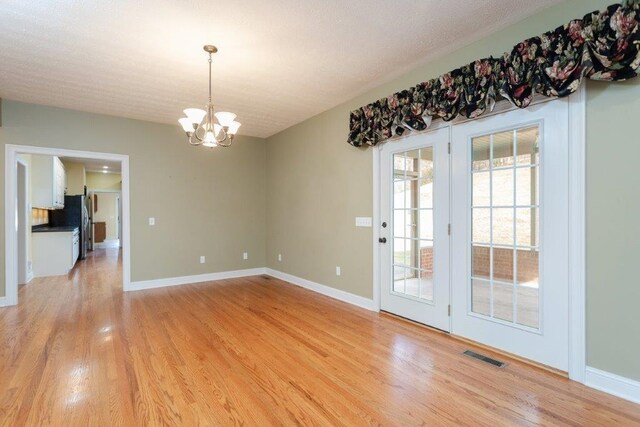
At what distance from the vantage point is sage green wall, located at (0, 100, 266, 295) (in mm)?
4395

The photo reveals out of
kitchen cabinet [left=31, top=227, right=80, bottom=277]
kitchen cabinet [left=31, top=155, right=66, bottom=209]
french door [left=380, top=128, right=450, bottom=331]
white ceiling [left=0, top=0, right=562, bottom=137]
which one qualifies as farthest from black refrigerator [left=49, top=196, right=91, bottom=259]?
french door [left=380, top=128, right=450, bottom=331]

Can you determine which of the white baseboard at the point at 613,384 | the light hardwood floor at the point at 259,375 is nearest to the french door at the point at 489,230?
the white baseboard at the point at 613,384

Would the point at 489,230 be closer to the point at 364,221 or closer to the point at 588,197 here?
the point at 588,197

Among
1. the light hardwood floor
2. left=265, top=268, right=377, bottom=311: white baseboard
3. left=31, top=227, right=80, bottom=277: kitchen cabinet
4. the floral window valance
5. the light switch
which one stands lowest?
the light hardwood floor

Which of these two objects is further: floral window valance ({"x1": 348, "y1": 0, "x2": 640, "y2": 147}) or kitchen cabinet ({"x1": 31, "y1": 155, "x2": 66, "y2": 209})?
kitchen cabinet ({"x1": 31, "y1": 155, "x2": 66, "y2": 209})

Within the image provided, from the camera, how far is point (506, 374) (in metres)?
2.34

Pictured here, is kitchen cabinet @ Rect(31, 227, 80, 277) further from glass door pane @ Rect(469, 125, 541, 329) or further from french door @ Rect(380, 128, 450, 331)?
glass door pane @ Rect(469, 125, 541, 329)

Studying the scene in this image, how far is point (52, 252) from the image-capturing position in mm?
6031

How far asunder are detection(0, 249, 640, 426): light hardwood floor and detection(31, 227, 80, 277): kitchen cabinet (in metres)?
2.51

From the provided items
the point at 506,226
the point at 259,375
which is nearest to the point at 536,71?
the point at 506,226

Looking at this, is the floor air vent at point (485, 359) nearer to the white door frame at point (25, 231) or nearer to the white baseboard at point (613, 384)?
the white baseboard at point (613, 384)

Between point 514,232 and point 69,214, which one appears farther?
point 69,214

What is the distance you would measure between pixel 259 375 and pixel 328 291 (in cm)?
231

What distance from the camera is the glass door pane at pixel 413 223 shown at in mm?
3297
